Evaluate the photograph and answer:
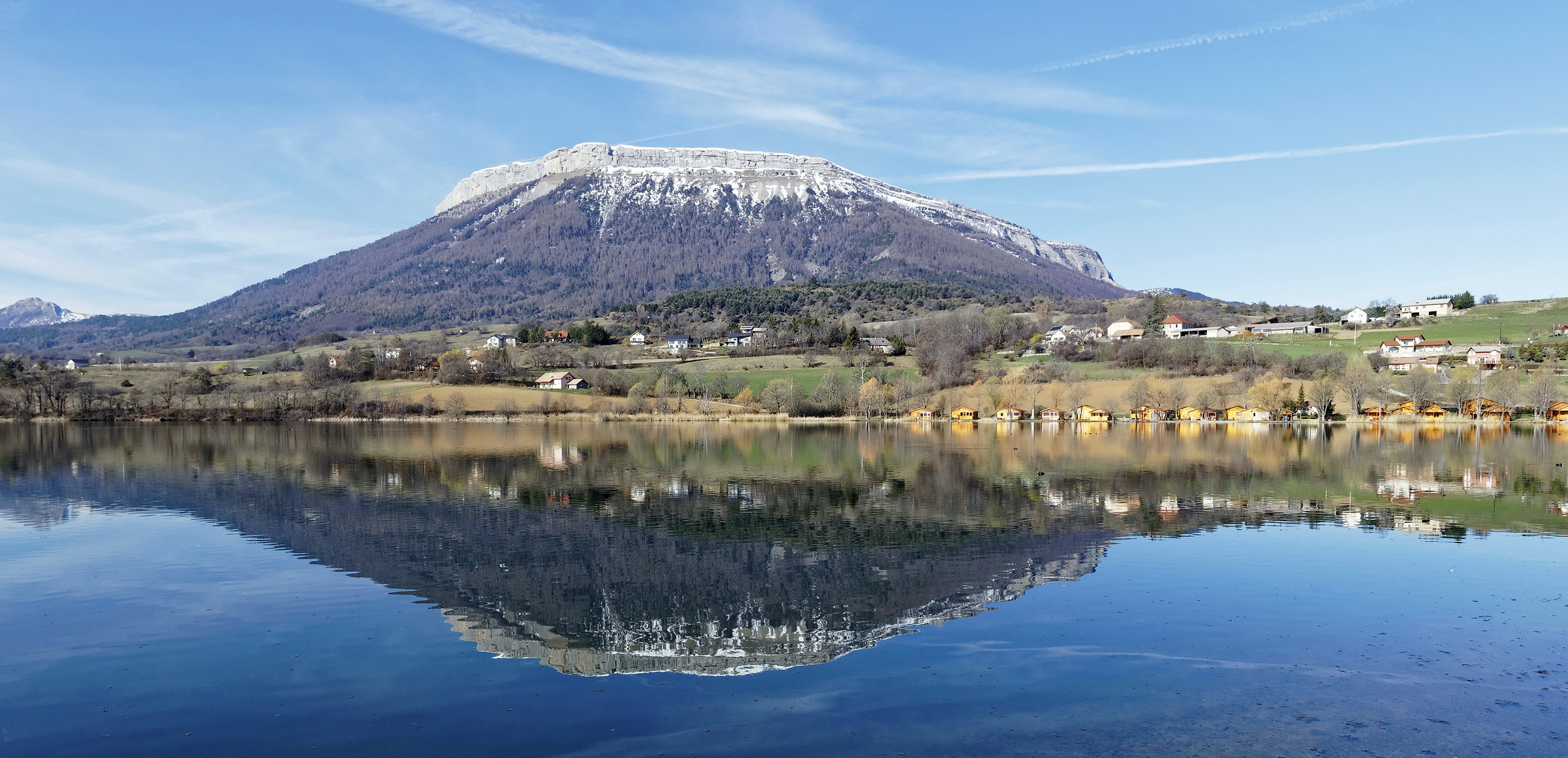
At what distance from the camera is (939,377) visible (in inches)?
4510

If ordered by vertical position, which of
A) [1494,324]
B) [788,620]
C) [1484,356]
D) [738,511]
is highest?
[1494,324]

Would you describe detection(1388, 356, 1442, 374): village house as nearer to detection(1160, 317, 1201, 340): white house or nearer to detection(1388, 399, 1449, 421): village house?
detection(1388, 399, 1449, 421): village house

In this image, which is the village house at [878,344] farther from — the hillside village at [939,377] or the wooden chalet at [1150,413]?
the wooden chalet at [1150,413]

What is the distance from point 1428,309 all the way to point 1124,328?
5632cm

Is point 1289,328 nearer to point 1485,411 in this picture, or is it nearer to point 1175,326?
point 1175,326

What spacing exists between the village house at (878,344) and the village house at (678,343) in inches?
1139

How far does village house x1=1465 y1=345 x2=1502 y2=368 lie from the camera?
108m

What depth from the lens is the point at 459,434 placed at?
78.9m

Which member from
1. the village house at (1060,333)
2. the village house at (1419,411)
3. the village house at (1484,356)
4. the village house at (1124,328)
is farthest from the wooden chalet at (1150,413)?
the village house at (1124,328)

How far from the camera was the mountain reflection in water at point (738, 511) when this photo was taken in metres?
16.3

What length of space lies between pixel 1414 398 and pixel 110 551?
114067mm

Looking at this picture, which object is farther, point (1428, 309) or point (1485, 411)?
point (1428, 309)

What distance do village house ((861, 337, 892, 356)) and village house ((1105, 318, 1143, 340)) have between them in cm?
3675

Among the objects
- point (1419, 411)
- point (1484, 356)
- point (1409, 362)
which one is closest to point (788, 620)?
point (1419, 411)
